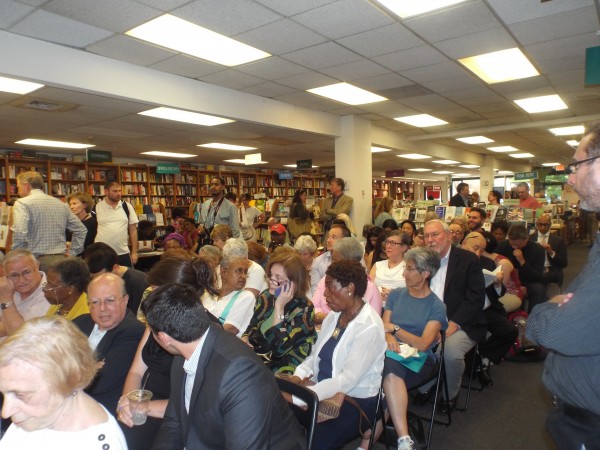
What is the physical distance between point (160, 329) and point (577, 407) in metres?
1.41

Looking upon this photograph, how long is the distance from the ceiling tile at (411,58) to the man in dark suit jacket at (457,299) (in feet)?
6.37

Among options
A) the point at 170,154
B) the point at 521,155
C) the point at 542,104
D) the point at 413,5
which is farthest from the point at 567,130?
the point at 170,154

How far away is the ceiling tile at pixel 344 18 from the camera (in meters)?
3.29

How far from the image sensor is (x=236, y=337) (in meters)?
1.56

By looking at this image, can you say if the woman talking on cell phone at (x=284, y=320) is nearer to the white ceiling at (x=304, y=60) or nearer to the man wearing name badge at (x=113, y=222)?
the white ceiling at (x=304, y=60)

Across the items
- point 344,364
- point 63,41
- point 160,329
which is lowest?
point 344,364

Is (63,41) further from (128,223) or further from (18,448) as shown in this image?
(18,448)

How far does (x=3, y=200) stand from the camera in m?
9.18

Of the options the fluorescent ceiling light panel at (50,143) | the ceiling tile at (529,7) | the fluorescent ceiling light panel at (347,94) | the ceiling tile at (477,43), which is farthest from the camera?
the fluorescent ceiling light panel at (50,143)

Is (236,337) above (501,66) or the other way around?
the other way around

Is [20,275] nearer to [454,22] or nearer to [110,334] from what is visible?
[110,334]

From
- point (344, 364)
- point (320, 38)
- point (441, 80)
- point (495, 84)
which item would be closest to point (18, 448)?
point (344, 364)

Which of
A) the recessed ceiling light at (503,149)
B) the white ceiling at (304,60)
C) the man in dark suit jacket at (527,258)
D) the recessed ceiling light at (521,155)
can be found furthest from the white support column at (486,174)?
the man in dark suit jacket at (527,258)

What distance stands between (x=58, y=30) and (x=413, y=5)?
2920 millimetres
